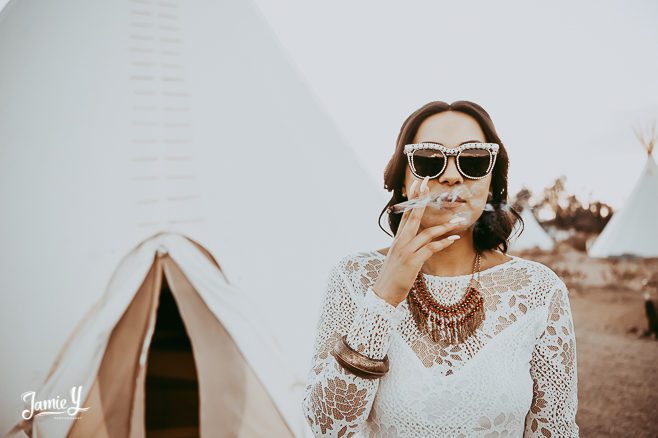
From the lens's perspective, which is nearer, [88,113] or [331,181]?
[88,113]

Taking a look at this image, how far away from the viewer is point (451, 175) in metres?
1.03

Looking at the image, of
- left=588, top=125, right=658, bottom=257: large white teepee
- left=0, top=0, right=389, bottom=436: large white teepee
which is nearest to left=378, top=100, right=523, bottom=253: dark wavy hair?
left=0, top=0, right=389, bottom=436: large white teepee

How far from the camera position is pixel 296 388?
6.68 ft

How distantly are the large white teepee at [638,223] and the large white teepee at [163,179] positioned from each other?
543 centimetres

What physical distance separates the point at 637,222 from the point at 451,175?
21.7ft

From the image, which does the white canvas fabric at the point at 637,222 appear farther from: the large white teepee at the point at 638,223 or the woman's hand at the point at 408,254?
the woman's hand at the point at 408,254

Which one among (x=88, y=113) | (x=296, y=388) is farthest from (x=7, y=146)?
(x=296, y=388)

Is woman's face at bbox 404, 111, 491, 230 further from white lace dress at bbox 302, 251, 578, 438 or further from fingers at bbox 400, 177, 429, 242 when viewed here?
white lace dress at bbox 302, 251, 578, 438

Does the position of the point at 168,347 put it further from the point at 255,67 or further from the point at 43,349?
the point at 255,67

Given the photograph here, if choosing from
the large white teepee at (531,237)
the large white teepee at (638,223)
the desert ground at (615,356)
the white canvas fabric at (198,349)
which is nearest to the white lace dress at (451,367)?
the white canvas fabric at (198,349)

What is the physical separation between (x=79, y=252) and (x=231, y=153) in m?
0.86

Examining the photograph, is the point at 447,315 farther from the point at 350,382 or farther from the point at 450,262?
the point at 350,382

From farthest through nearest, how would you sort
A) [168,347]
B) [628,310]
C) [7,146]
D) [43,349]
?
1. [628,310]
2. [168,347]
3. [7,146]
4. [43,349]

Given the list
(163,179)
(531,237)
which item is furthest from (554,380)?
(531,237)
